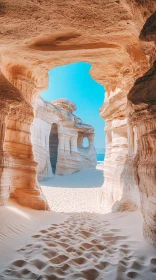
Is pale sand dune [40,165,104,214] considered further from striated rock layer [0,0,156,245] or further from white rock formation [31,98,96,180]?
striated rock layer [0,0,156,245]

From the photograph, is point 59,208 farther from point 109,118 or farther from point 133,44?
point 133,44

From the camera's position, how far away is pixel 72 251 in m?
3.29

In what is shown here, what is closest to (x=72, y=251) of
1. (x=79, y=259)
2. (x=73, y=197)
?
(x=79, y=259)

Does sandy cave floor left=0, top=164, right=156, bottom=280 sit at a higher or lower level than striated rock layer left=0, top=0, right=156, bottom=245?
lower

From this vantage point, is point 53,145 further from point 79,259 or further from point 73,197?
point 79,259

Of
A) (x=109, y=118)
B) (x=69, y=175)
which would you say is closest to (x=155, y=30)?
(x=109, y=118)

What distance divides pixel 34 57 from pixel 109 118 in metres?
5.16

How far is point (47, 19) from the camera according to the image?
3717mm

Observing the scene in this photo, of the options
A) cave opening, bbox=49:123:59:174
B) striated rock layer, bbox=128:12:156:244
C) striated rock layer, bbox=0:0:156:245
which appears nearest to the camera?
striated rock layer, bbox=128:12:156:244

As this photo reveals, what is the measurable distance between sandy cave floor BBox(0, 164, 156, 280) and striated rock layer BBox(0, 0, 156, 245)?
0.51m

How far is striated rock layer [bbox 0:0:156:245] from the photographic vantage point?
11.2 feet

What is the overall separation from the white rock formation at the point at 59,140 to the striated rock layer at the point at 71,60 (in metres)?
11.0

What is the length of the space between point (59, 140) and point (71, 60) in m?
17.1

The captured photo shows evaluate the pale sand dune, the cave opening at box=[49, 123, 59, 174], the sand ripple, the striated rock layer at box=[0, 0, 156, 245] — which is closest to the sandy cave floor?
the sand ripple
